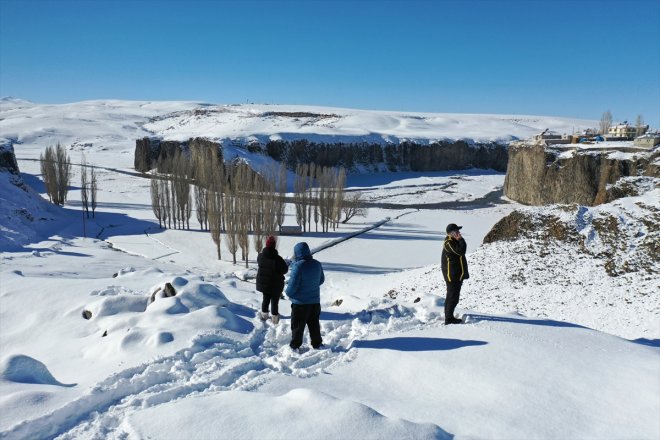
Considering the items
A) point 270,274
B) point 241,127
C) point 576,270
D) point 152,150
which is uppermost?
point 241,127

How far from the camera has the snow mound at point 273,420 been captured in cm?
445

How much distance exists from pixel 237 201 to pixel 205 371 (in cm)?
2347

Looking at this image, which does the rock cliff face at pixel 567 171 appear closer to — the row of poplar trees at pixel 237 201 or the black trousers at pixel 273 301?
the row of poplar trees at pixel 237 201

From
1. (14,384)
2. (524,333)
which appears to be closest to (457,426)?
(524,333)

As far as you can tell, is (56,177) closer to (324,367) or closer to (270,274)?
(270,274)

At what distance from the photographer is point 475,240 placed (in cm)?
3384

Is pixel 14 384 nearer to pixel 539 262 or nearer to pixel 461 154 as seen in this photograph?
pixel 539 262

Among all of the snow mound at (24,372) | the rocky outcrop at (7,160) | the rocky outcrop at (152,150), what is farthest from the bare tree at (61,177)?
the snow mound at (24,372)

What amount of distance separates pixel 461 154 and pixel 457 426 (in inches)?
3641

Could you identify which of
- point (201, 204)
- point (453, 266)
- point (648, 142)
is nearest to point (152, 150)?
point (201, 204)

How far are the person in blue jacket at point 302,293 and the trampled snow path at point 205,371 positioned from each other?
9.9 inches

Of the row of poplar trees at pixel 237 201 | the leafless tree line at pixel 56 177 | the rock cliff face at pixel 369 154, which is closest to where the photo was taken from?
the row of poplar trees at pixel 237 201

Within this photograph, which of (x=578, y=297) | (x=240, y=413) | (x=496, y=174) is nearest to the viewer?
(x=240, y=413)

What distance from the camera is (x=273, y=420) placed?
15.1ft
